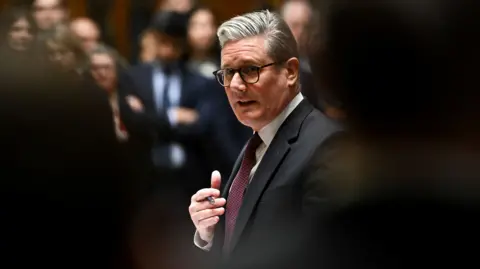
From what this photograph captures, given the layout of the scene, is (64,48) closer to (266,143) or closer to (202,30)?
(202,30)

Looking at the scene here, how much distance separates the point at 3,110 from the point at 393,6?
57 cm

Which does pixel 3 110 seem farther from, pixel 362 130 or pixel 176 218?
pixel 362 130

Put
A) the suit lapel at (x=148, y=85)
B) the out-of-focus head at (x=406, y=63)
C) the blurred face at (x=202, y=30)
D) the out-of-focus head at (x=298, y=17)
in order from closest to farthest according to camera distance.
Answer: the out-of-focus head at (x=406, y=63)
the out-of-focus head at (x=298, y=17)
the blurred face at (x=202, y=30)
the suit lapel at (x=148, y=85)

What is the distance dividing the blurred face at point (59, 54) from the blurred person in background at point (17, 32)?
2cm

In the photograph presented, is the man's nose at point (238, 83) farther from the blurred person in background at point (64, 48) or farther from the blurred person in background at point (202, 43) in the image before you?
the blurred person in background at point (64, 48)

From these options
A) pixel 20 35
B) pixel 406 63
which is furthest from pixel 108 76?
pixel 406 63

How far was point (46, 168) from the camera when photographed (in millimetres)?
869

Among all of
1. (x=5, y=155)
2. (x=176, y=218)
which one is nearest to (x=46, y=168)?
(x=5, y=155)

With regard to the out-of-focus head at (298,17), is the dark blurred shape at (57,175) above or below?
below

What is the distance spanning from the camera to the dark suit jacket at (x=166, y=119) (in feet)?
2.96

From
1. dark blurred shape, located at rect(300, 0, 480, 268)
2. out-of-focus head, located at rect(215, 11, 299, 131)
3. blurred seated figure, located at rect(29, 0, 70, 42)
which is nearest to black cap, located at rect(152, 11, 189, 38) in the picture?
blurred seated figure, located at rect(29, 0, 70, 42)

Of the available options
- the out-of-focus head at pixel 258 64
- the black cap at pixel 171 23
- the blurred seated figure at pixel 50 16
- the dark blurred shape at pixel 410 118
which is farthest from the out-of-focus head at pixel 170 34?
the dark blurred shape at pixel 410 118

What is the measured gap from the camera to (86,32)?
2.82 feet

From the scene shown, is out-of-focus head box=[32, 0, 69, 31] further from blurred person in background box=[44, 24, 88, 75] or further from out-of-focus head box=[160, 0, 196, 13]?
out-of-focus head box=[160, 0, 196, 13]
